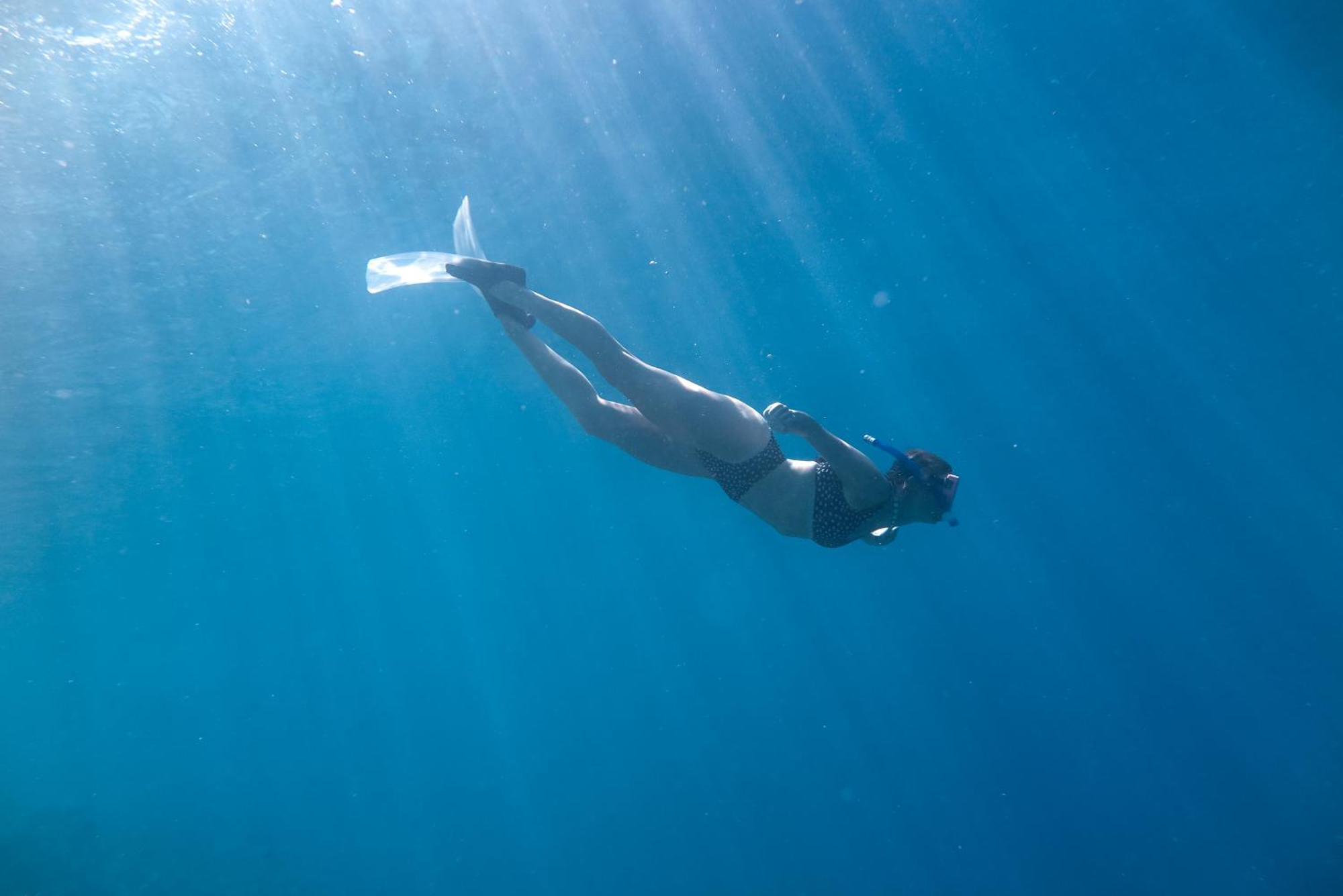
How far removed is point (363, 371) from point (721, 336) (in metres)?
9.09

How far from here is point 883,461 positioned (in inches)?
730

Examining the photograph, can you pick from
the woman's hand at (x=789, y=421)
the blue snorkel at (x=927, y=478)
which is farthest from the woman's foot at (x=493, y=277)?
the blue snorkel at (x=927, y=478)

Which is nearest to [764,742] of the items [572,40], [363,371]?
[363,371]

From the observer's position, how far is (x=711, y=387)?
1705 centimetres

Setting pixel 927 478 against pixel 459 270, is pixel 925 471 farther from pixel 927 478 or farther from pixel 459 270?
pixel 459 270

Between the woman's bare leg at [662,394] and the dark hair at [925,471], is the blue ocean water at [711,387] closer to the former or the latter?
the woman's bare leg at [662,394]

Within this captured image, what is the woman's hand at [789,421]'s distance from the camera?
3842 millimetres

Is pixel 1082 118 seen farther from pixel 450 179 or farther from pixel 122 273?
pixel 122 273

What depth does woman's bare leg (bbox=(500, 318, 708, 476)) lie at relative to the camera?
4578 mm

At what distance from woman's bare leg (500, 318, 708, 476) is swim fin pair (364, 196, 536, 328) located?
0.55ft

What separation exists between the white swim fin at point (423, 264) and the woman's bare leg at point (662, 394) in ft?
3.04

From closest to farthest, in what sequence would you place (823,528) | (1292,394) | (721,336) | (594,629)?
(823,528)
(721,336)
(1292,394)
(594,629)

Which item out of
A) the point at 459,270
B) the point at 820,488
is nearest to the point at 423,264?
the point at 459,270

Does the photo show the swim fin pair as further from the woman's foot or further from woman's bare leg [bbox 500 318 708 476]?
woman's bare leg [bbox 500 318 708 476]
